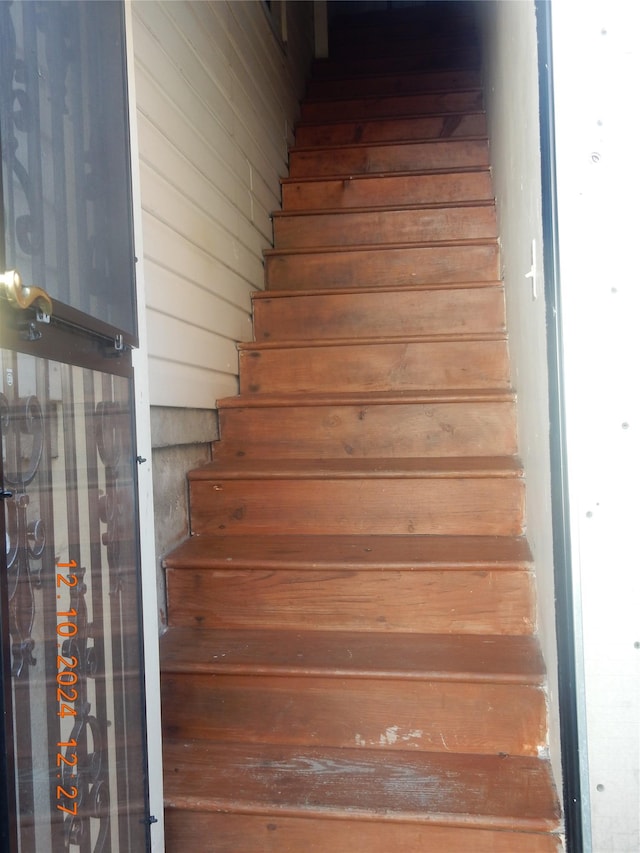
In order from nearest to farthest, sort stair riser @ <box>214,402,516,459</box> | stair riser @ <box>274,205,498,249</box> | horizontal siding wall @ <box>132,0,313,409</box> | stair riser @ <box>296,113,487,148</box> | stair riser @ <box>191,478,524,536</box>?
horizontal siding wall @ <box>132,0,313,409</box>
stair riser @ <box>191,478,524,536</box>
stair riser @ <box>214,402,516,459</box>
stair riser @ <box>274,205,498,249</box>
stair riser @ <box>296,113,487,148</box>

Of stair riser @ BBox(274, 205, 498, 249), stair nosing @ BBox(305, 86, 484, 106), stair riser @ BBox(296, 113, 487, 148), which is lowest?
stair riser @ BBox(274, 205, 498, 249)

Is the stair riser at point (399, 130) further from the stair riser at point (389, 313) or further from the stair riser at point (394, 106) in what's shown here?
the stair riser at point (389, 313)

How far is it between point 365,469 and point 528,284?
2.38 ft

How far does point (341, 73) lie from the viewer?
4.37 m

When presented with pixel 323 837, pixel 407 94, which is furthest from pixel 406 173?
pixel 323 837

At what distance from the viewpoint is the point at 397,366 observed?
234cm

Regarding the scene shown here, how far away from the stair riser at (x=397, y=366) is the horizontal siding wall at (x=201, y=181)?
0.96 feet

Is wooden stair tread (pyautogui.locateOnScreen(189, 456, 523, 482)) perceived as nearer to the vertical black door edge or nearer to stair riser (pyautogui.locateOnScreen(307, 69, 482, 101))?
the vertical black door edge

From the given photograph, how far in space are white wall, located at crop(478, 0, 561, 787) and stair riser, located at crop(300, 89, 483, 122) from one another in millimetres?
1445

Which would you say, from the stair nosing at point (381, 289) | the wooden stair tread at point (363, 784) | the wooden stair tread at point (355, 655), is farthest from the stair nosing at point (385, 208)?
the wooden stair tread at point (363, 784)

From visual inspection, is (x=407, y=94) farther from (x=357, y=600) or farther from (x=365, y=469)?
(x=357, y=600)

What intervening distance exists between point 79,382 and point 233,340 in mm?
1458

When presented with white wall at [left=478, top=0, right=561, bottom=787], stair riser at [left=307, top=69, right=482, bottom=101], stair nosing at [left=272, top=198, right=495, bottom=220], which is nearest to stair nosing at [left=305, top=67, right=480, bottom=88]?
stair riser at [left=307, top=69, right=482, bottom=101]

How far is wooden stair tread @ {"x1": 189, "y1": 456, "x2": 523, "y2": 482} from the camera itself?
1879 mm
